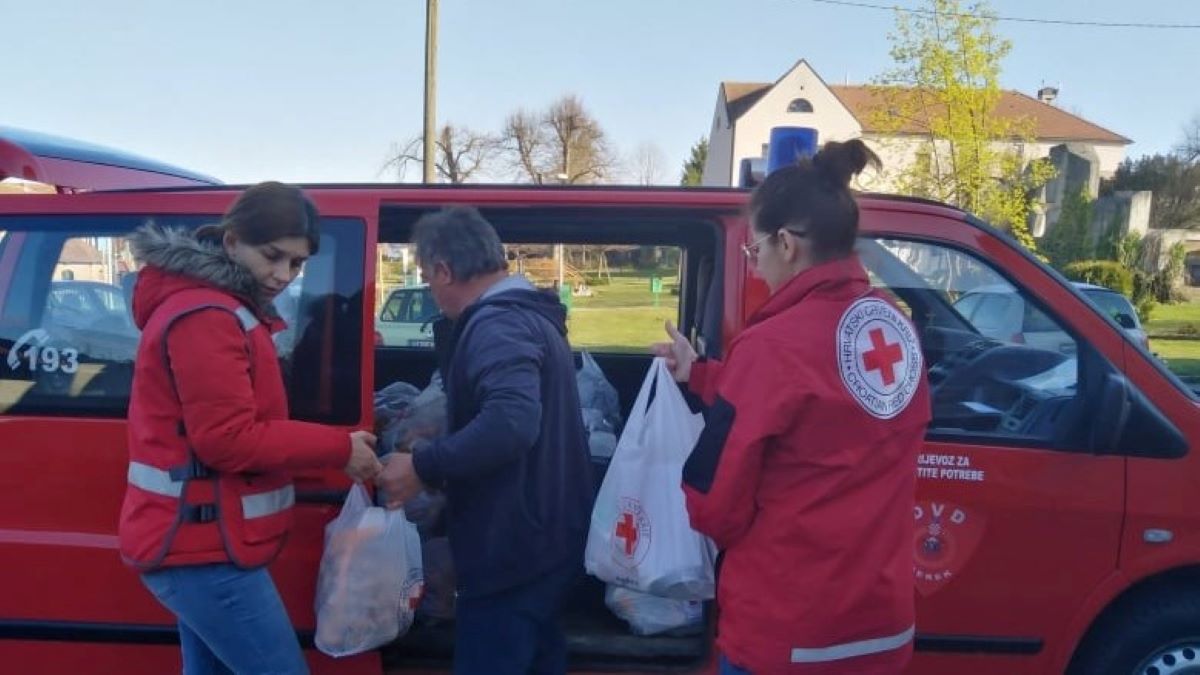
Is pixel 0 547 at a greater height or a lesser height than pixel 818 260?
lesser

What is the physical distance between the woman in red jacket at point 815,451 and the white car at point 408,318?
2.53 metres

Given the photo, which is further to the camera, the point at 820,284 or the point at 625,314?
the point at 625,314

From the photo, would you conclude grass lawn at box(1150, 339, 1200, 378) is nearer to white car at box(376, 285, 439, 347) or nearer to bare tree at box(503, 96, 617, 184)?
white car at box(376, 285, 439, 347)

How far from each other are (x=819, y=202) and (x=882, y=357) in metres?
0.33

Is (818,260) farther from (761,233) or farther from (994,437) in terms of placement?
(994,437)

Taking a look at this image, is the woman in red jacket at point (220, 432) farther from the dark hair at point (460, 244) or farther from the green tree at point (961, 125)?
the green tree at point (961, 125)

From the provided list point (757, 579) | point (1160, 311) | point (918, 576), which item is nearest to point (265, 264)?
point (757, 579)

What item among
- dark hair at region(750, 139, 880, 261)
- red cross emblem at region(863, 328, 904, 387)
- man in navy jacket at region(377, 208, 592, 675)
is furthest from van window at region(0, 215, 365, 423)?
red cross emblem at region(863, 328, 904, 387)

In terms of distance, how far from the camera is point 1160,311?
2697 cm

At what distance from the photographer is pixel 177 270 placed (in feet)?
6.38

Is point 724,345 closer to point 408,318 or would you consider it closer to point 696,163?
point 408,318

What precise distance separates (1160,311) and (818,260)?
3025cm

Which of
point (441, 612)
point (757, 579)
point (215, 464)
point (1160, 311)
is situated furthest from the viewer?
point (1160, 311)

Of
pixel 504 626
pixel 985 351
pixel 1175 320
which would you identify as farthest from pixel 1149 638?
pixel 1175 320
